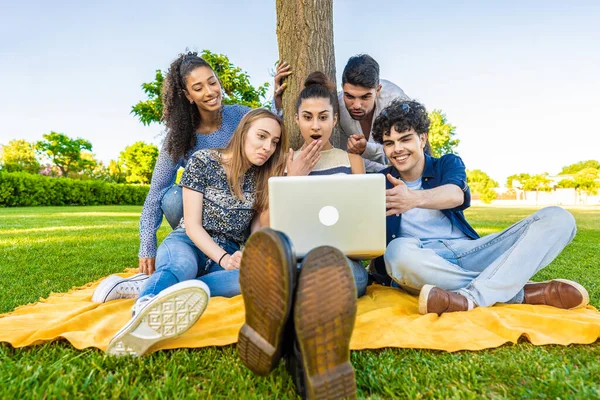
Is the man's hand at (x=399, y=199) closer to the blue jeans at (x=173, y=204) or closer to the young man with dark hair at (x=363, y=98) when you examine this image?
the young man with dark hair at (x=363, y=98)

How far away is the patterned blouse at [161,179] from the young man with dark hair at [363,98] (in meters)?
0.88

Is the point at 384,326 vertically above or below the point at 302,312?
below

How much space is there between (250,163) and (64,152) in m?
53.7

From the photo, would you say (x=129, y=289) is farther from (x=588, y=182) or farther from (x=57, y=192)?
(x=588, y=182)

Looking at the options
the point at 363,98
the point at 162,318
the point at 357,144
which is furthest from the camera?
the point at 363,98

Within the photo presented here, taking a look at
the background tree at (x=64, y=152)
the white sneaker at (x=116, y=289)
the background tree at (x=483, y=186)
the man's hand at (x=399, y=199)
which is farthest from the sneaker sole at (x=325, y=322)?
the background tree at (x=64, y=152)

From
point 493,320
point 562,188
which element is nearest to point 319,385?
point 493,320

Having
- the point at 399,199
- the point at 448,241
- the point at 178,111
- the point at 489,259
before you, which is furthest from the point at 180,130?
the point at 489,259

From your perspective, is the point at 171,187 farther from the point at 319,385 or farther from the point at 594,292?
the point at 594,292

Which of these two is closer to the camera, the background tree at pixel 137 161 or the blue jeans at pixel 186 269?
the blue jeans at pixel 186 269

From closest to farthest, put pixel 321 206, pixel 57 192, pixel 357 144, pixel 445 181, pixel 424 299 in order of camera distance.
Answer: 1. pixel 321 206
2. pixel 424 299
3. pixel 445 181
4. pixel 357 144
5. pixel 57 192

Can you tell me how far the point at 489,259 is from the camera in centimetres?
236

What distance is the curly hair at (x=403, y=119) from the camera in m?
2.50

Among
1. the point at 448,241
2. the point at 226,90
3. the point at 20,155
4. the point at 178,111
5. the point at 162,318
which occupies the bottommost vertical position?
the point at 162,318
